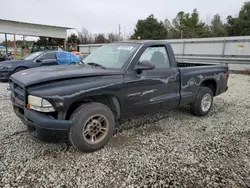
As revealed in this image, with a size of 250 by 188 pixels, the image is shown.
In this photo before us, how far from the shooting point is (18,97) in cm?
291

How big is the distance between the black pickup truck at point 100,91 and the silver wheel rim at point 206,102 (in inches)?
18.4

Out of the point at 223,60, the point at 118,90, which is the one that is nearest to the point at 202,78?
the point at 118,90

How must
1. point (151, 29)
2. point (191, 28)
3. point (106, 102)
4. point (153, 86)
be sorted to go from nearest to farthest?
point (106, 102), point (153, 86), point (151, 29), point (191, 28)

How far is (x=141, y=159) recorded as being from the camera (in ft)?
9.40

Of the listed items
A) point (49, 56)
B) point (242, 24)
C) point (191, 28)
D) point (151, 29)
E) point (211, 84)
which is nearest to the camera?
point (211, 84)

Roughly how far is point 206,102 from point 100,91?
10.4 feet

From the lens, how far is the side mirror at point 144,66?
3.25m

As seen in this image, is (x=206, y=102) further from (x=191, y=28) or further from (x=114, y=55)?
(x=191, y=28)

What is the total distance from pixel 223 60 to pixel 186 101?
1213cm

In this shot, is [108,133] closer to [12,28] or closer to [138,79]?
[138,79]

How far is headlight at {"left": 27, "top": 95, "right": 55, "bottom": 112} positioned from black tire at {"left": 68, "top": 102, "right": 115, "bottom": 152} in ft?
1.16

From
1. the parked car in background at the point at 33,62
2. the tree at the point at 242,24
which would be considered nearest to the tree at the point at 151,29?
the tree at the point at 242,24

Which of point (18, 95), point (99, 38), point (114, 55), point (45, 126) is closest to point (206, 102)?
point (114, 55)

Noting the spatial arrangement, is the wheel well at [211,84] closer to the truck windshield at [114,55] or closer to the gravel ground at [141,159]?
the gravel ground at [141,159]
